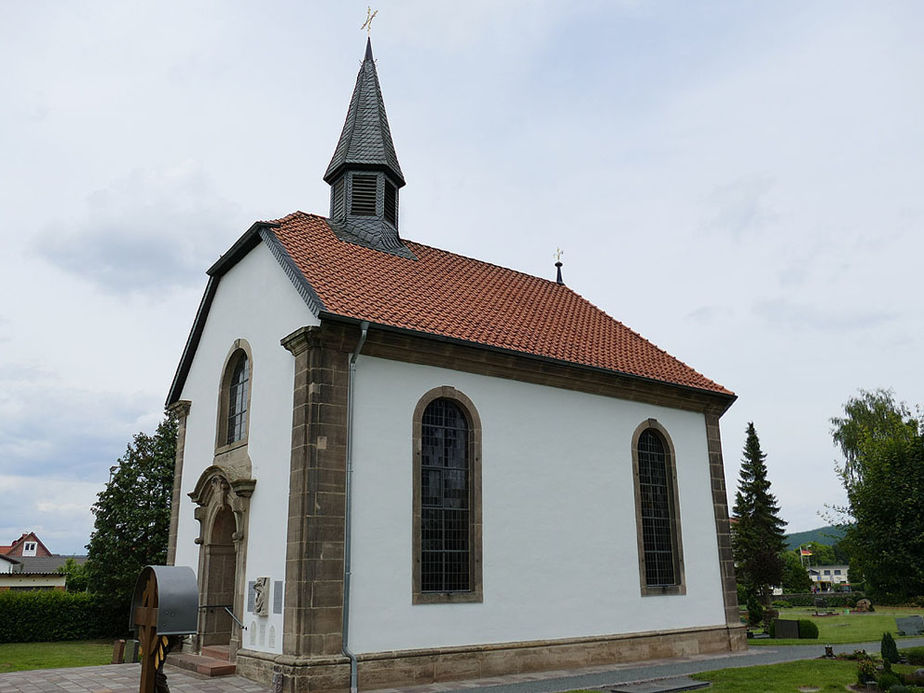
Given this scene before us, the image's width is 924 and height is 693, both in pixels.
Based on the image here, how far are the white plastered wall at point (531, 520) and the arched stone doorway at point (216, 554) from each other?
10.7ft

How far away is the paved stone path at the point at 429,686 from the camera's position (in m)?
11.9

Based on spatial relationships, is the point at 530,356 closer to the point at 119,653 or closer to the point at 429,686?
the point at 429,686

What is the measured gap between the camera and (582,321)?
20.0 metres

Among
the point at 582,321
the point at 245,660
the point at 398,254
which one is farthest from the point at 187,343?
the point at 582,321

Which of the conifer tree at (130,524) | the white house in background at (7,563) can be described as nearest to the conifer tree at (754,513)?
the conifer tree at (130,524)

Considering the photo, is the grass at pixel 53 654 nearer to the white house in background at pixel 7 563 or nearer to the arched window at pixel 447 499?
the arched window at pixel 447 499

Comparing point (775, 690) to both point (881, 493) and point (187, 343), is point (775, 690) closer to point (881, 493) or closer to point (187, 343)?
point (881, 493)

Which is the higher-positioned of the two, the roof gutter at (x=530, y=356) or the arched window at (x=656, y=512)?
the roof gutter at (x=530, y=356)

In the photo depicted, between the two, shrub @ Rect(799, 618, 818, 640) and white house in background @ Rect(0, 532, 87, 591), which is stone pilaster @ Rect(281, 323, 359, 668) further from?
white house in background @ Rect(0, 532, 87, 591)

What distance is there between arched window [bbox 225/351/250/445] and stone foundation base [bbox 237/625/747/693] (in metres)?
4.66

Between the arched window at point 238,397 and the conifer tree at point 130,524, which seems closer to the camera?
the arched window at point 238,397

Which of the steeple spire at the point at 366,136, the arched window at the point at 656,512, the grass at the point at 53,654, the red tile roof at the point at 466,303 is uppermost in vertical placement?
the steeple spire at the point at 366,136

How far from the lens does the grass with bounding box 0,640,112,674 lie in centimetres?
1855

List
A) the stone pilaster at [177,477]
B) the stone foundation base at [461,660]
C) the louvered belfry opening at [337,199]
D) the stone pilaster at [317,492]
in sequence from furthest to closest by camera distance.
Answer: the louvered belfry opening at [337,199] → the stone pilaster at [177,477] → the stone pilaster at [317,492] → the stone foundation base at [461,660]
